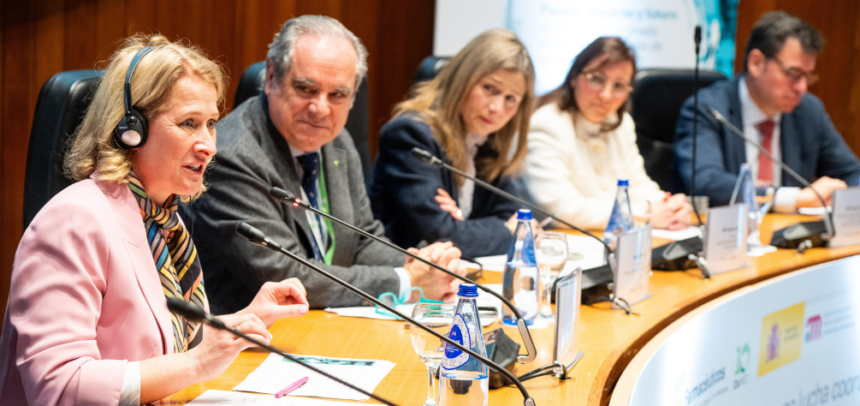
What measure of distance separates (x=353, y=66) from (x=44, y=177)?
2.47ft

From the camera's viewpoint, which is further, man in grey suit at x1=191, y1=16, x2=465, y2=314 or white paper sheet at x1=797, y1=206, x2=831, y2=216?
white paper sheet at x1=797, y1=206, x2=831, y2=216

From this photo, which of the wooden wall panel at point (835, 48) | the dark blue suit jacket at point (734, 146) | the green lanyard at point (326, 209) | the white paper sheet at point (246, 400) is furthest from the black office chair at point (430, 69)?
the wooden wall panel at point (835, 48)

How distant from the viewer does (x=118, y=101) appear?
4.01 ft

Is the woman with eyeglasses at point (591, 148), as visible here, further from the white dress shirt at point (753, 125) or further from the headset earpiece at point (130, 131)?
the headset earpiece at point (130, 131)

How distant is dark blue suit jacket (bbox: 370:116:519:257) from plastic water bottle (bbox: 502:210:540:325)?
0.62 metres

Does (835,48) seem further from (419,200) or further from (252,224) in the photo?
(252,224)

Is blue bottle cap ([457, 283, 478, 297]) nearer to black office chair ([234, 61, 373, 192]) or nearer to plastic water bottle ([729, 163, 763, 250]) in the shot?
black office chair ([234, 61, 373, 192])

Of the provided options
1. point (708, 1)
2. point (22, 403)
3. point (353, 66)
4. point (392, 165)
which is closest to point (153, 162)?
point (22, 403)

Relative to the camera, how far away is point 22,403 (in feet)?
3.70

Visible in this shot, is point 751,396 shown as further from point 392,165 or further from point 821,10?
point 821,10

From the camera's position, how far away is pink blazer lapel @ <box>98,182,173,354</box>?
117cm

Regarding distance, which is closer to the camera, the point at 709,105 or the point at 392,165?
the point at 392,165

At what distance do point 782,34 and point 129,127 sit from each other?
2987 millimetres

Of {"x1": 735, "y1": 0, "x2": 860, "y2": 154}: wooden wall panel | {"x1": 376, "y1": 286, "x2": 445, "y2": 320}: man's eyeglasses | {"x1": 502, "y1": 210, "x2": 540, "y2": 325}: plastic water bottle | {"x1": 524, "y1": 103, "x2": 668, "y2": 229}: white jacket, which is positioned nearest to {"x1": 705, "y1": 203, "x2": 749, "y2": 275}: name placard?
{"x1": 524, "y1": 103, "x2": 668, "y2": 229}: white jacket
